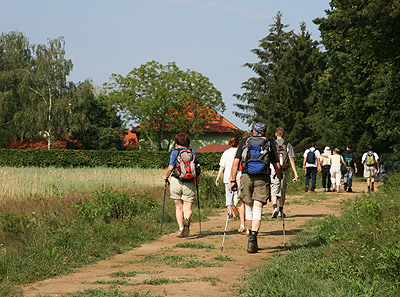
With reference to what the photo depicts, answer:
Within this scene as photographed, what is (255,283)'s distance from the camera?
5.98m

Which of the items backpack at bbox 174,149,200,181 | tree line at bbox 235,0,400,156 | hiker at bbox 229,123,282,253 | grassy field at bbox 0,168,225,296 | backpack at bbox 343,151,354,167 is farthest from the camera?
backpack at bbox 343,151,354,167

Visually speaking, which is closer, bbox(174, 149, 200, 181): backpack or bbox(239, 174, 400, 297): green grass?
bbox(239, 174, 400, 297): green grass

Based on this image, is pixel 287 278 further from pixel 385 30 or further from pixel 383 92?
pixel 383 92

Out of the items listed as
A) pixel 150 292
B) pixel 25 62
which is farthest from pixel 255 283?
pixel 25 62

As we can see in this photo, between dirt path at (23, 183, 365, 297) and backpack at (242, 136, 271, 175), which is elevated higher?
backpack at (242, 136, 271, 175)

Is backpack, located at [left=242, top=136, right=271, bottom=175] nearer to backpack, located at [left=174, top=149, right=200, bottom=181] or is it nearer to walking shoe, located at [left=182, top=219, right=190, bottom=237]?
backpack, located at [left=174, top=149, right=200, bottom=181]

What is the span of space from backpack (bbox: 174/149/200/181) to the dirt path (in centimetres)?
115

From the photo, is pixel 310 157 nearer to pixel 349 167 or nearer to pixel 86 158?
pixel 349 167

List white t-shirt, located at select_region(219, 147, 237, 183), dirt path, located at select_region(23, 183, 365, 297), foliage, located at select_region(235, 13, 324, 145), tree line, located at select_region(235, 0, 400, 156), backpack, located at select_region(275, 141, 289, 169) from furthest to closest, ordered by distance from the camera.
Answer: foliage, located at select_region(235, 13, 324, 145), tree line, located at select_region(235, 0, 400, 156), backpack, located at select_region(275, 141, 289, 169), white t-shirt, located at select_region(219, 147, 237, 183), dirt path, located at select_region(23, 183, 365, 297)

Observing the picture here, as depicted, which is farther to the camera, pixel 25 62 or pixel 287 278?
pixel 25 62

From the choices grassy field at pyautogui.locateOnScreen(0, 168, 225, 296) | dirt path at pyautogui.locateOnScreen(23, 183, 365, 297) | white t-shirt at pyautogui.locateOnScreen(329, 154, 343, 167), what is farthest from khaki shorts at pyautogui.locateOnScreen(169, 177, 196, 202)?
white t-shirt at pyautogui.locateOnScreen(329, 154, 343, 167)

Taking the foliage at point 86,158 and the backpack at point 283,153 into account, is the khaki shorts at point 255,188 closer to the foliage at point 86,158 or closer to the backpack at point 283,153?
the backpack at point 283,153

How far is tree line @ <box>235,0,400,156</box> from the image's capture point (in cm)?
1994

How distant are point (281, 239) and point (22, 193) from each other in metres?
7.68
